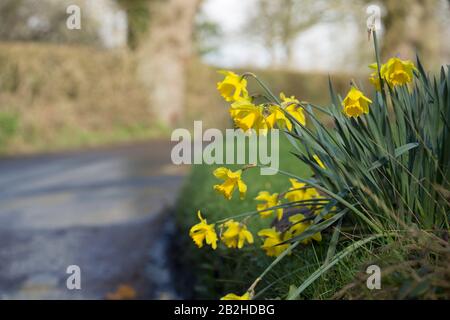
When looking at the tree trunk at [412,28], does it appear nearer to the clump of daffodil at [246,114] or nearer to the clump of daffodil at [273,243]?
the clump of daffodil at [273,243]

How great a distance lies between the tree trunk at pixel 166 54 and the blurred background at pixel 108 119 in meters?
0.03

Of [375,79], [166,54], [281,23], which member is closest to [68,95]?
[166,54]

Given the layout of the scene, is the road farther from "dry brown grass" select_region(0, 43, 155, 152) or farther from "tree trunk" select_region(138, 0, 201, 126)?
"tree trunk" select_region(138, 0, 201, 126)

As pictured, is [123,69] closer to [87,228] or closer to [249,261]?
[87,228]

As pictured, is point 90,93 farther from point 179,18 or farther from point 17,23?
point 17,23

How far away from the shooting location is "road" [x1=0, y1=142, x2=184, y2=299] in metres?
5.36

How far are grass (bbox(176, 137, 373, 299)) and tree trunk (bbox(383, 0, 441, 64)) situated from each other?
50.0ft

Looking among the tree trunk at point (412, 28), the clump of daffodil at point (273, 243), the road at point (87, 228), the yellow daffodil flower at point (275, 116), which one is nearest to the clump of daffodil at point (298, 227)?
the clump of daffodil at point (273, 243)

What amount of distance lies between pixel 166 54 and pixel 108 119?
3.13m

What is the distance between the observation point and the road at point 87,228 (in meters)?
5.36

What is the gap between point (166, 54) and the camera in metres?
19.0

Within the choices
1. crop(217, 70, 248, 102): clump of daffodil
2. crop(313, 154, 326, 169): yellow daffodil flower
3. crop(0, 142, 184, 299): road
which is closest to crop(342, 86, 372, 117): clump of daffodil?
crop(313, 154, 326, 169): yellow daffodil flower

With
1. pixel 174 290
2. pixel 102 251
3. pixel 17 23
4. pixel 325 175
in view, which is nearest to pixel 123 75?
pixel 17 23

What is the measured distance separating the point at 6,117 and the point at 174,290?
34.8 feet
